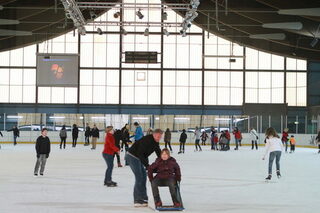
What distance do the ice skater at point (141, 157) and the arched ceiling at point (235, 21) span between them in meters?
19.0

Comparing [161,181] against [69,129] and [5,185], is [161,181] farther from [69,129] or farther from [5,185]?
[69,129]

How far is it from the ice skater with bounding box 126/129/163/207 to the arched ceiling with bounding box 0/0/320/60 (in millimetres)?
19028

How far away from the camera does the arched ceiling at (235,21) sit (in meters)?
28.8

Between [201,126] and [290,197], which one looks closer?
[290,197]

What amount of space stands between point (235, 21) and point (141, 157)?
29.7 metres

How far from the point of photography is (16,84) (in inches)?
1597

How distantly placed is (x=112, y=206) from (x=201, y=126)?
29.8 meters

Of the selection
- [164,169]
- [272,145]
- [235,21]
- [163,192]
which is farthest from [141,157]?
[235,21]

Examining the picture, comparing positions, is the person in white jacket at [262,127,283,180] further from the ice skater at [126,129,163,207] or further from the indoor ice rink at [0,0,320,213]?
the indoor ice rink at [0,0,320,213]

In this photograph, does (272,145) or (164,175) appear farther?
(272,145)

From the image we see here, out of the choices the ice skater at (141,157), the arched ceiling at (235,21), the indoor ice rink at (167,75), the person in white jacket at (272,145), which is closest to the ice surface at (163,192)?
the ice skater at (141,157)

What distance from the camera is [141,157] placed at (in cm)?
706

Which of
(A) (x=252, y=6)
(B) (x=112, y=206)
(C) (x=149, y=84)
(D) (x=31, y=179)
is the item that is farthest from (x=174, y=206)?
(C) (x=149, y=84)

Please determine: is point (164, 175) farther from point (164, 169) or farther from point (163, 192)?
point (163, 192)
